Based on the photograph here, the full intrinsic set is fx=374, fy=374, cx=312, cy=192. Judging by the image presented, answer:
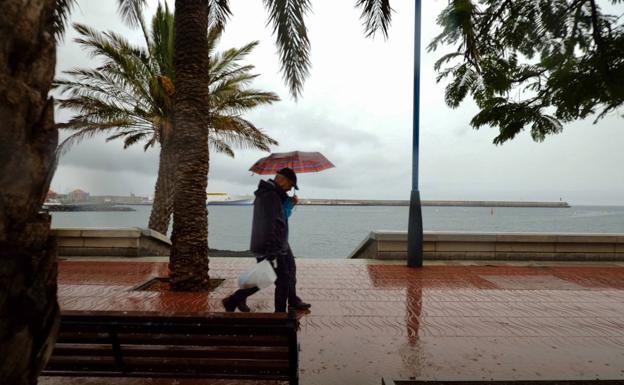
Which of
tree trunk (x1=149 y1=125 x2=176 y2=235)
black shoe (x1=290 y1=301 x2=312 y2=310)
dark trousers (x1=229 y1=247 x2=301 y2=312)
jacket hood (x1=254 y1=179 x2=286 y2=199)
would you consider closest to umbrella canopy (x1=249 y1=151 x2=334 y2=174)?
jacket hood (x1=254 y1=179 x2=286 y2=199)

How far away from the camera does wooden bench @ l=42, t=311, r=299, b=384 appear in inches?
88.0

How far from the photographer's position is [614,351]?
3.77 metres

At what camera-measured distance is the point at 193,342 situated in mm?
2275

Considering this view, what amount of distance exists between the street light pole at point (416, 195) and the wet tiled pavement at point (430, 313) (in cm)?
47

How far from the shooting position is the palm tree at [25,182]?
1.14 meters

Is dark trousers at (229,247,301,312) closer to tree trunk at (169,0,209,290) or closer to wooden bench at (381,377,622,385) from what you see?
wooden bench at (381,377,622,385)

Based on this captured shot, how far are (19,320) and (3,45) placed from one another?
88cm

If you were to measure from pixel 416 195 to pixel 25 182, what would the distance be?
7596mm

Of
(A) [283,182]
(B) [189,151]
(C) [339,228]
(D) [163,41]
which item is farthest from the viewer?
(C) [339,228]

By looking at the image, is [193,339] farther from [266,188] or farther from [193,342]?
[266,188]

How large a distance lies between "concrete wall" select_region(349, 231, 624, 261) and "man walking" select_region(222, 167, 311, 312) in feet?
16.3

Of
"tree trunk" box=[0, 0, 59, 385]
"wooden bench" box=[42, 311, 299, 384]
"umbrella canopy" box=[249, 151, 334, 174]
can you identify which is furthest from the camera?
"umbrella canopy" box=[249, 151, 334, 174]

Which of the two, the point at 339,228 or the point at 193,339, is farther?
the point at 339,228

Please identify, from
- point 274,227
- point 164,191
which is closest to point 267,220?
point 274,227
